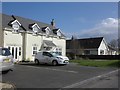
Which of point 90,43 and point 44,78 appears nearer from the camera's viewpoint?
point 44,78

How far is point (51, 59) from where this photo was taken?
26062 millimetres

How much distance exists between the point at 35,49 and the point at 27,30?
142 inches

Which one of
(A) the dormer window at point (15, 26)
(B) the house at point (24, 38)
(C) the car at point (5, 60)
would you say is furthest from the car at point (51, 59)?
(C) the car at point (5, 60)

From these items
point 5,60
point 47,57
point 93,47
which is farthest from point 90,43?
point 5,60

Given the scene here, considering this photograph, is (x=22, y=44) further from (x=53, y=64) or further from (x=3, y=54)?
(x=3, y=54)

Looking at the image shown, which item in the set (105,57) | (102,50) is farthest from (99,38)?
(105,57)

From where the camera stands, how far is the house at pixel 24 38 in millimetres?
32312

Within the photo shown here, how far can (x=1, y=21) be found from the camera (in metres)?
33.4

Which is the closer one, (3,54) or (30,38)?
(3,54)

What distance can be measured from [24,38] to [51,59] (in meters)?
10.7

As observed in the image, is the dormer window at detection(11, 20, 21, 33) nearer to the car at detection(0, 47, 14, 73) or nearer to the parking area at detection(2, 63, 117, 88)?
the parking area at detection(2, 63, 117, 88)

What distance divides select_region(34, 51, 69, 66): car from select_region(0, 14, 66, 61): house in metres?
6.25

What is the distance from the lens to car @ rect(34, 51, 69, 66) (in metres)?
25.6

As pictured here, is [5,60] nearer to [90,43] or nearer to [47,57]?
[47,57]
